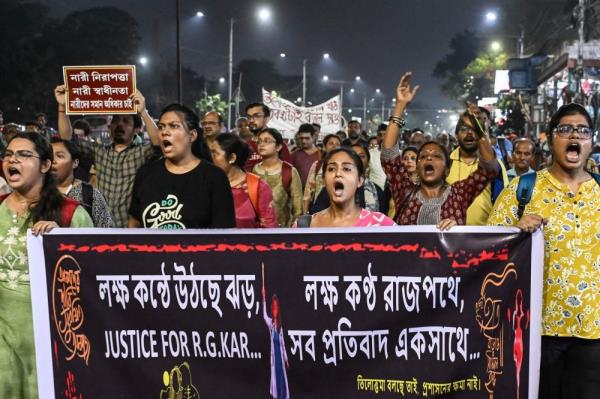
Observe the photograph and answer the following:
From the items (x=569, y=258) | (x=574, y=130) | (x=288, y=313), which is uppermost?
(x=574, y=130)

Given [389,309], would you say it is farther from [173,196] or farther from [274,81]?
[274,81]

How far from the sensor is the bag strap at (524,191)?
425 cm

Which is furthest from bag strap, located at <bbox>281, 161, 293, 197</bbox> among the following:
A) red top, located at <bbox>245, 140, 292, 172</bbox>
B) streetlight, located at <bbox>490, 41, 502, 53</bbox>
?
streetlight, located at <bbox>490, 41, 502, 53</bbox>

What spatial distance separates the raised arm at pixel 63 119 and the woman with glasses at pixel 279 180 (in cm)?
197

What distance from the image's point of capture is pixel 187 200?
4898 mm

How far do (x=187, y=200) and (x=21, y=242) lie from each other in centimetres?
99

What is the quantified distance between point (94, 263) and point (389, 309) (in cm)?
163

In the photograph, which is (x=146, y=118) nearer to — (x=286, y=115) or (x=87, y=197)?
(x=87, y=197)

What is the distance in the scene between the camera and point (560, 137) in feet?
13.9

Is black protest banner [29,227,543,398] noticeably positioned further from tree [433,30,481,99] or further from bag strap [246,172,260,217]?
tree [433,30,481,99]

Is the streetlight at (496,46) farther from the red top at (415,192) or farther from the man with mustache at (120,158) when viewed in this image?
the red top at (415,192)

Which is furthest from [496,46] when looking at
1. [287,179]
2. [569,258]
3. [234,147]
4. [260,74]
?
[569,258]

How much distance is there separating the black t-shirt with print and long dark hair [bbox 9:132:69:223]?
0.56 meters

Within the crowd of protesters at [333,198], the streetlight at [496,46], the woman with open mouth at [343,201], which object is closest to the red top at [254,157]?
the crowd of protesters at [333,198]
